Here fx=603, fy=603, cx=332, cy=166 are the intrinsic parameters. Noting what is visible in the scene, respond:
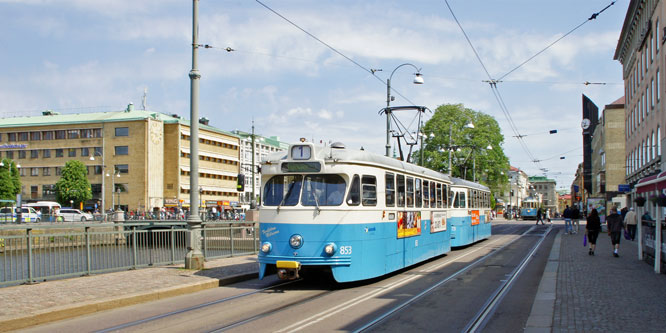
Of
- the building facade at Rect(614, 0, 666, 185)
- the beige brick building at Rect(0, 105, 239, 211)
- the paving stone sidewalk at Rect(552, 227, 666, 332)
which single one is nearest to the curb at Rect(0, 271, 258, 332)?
the paving stone sidewalk at Rect(552, 227, 666, 332)

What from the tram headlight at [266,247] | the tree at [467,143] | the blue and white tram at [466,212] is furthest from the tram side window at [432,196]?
the tree at [467,143]

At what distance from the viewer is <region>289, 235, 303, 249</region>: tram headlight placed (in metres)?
11.3

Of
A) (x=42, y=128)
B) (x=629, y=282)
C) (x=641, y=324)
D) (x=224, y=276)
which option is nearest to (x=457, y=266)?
(x=629, y=282)

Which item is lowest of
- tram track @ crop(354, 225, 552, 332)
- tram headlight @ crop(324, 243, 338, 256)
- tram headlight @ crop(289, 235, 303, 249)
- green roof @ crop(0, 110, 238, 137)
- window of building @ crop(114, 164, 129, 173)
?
tram track @ crop(354, 225, 552, 332)

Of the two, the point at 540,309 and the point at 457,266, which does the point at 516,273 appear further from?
the point at 540,309

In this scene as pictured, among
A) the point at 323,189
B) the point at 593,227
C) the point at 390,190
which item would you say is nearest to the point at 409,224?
the point at 390,190

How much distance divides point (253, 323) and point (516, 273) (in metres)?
8.29

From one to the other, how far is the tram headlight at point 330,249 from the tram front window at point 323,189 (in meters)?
0.85

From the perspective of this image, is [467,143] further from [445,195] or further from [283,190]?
[283,190]

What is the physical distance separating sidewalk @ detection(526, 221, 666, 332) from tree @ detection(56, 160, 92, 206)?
6802 cm

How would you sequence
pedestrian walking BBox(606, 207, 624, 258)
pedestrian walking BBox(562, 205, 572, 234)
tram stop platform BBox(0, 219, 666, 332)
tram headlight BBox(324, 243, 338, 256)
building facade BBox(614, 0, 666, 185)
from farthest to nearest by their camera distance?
building facade BBox(614, 0, 666, 185) < pedestrian walking BBox(562, 205, 572, 234) < pedestrian walking BBox(606, 207, 624, 258) < tram headlight BBox(324, 243, 338, 256) < tram stop platform BBox(0, 219, 666, 332)

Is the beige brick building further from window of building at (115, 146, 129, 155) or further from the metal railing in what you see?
the metal railing

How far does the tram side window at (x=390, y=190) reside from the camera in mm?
12929

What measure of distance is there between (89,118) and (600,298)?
8151cm
